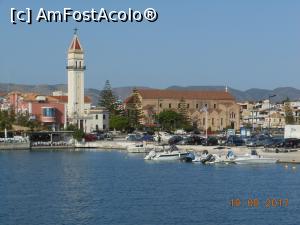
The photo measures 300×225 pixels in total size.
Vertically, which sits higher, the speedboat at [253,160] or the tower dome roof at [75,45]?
the tower dome roof at [75,45]

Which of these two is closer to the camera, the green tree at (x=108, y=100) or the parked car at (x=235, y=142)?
the parked car at (x=235, y=142)

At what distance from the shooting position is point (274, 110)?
181 meters

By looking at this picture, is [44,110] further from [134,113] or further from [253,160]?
[253,160]

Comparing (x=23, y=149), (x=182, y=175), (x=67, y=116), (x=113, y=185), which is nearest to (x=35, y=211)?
(x=113, y=185)

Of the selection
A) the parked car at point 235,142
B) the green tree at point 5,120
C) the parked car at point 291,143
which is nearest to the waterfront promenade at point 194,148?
the parked car at point 291,143

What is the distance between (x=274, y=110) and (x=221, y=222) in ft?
506

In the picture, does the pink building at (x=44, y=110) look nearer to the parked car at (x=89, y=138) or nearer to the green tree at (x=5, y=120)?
the green tree at (x=5, y=120)

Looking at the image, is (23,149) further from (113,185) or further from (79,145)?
(113,185)

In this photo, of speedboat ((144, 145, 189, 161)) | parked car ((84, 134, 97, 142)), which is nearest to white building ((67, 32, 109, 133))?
parked car ((84, 134, 97, 142))

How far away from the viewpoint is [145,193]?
37469mm

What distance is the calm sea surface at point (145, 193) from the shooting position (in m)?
30.1
